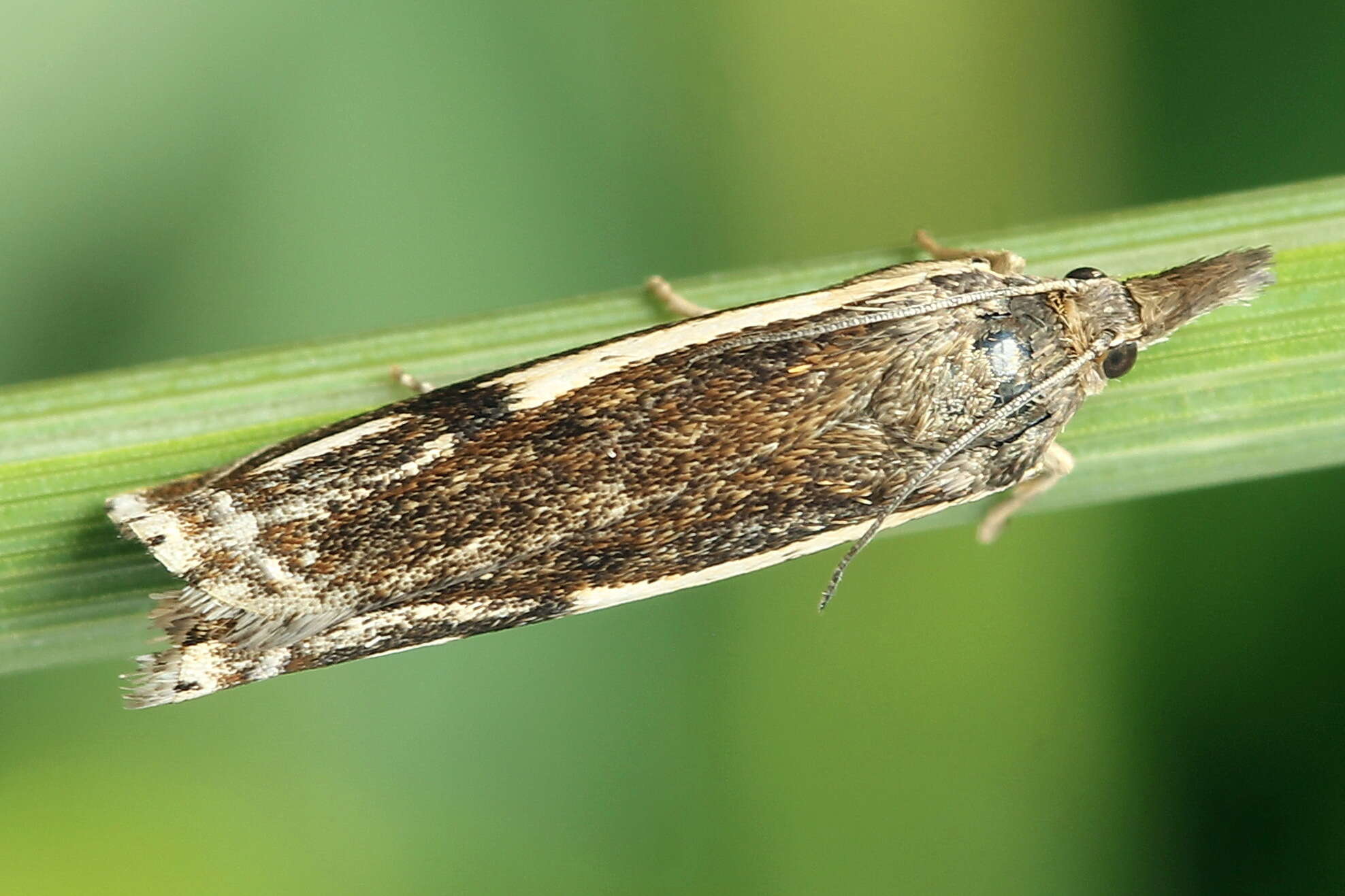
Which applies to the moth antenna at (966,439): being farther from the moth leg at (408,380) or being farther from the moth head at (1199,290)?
the moth leg at (408,380)

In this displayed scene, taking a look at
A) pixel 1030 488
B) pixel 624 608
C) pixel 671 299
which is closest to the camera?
pixel 671 299

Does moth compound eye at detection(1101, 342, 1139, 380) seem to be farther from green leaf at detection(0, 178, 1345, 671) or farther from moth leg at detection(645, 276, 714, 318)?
moth leg at detection(645, 276, 714, 318)

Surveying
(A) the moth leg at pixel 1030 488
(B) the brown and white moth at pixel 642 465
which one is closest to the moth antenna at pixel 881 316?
(B) the brown and white moth at pixel 642 465

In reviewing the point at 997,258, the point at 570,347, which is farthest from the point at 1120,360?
the point at 570,347

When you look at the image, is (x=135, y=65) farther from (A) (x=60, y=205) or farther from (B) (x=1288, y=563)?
(B) (x=1288, y=563)

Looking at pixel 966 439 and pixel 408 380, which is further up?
pixel 408 380

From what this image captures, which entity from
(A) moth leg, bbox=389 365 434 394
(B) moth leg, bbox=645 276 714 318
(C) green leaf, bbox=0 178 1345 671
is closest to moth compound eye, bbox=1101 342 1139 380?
(C) green leaf, bbox=0 178 1345 671

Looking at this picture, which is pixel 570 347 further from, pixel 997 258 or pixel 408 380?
pixel 997 258
